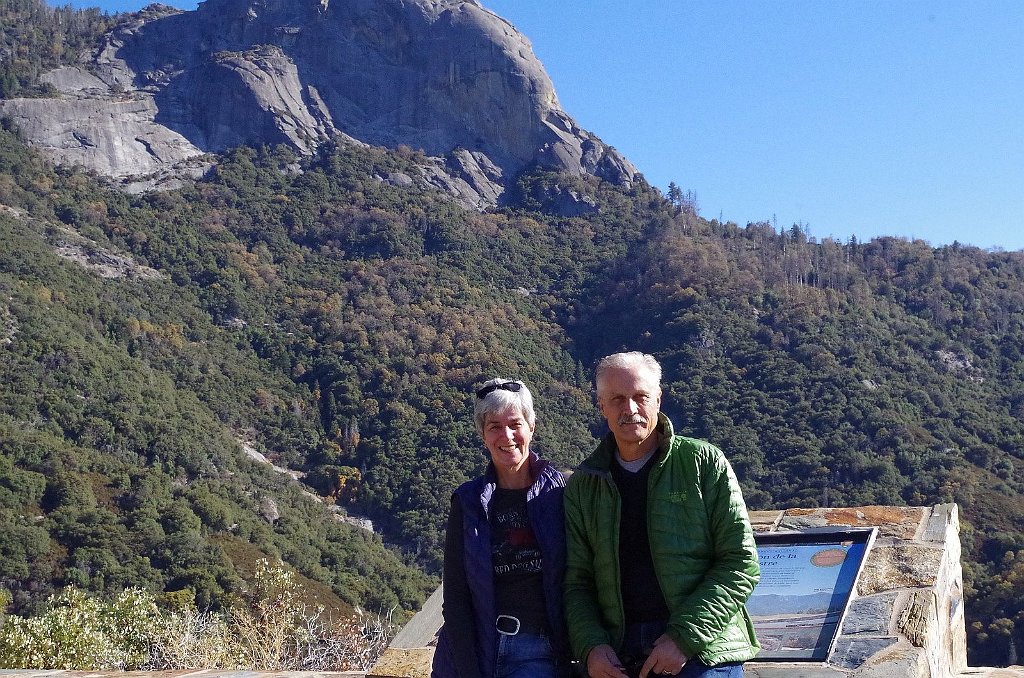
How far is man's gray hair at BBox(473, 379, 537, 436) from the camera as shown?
2727mm

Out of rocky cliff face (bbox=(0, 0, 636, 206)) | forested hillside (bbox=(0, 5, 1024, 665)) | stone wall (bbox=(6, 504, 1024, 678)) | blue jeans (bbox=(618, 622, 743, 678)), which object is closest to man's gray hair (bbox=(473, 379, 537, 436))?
blue jeans (bbox=(618, 622, 743, 678))

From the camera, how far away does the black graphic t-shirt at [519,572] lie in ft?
8.64

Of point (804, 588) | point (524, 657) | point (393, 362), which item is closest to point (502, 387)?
point (524, 657)

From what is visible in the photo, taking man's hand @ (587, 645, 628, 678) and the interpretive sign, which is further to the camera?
the interpretive sign

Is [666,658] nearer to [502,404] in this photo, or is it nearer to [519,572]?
[519,572]

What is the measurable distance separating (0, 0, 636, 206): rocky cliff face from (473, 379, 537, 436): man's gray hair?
54.0m

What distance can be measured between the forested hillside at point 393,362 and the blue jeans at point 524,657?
16.3 m

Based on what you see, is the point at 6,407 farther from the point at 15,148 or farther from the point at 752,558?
the point at 752,558

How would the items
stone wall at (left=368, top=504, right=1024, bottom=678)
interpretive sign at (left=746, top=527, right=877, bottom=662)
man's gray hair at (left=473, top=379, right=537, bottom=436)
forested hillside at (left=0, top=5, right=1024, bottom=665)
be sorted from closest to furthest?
man's gray hair at (left=473, top=379, right=537, bottom=436)
stone wall at (left=368, top=504, right=1024, bottom=678)
interpretive sign at (left=746, top=527, right=877, bottom=662)
forested hillside at (left=0, top=5, right=1024, bottom=665)

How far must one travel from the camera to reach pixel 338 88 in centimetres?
6538

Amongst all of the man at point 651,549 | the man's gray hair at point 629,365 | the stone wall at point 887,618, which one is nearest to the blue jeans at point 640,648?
the man at point 651,549

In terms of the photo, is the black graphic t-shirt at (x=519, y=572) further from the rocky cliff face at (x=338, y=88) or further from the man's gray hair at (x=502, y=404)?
the rocky cliff face at (x=338, y=88)

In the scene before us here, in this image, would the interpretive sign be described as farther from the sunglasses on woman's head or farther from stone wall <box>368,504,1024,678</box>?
the sunglasses on woman's head

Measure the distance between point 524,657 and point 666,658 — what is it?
1.34 ft
